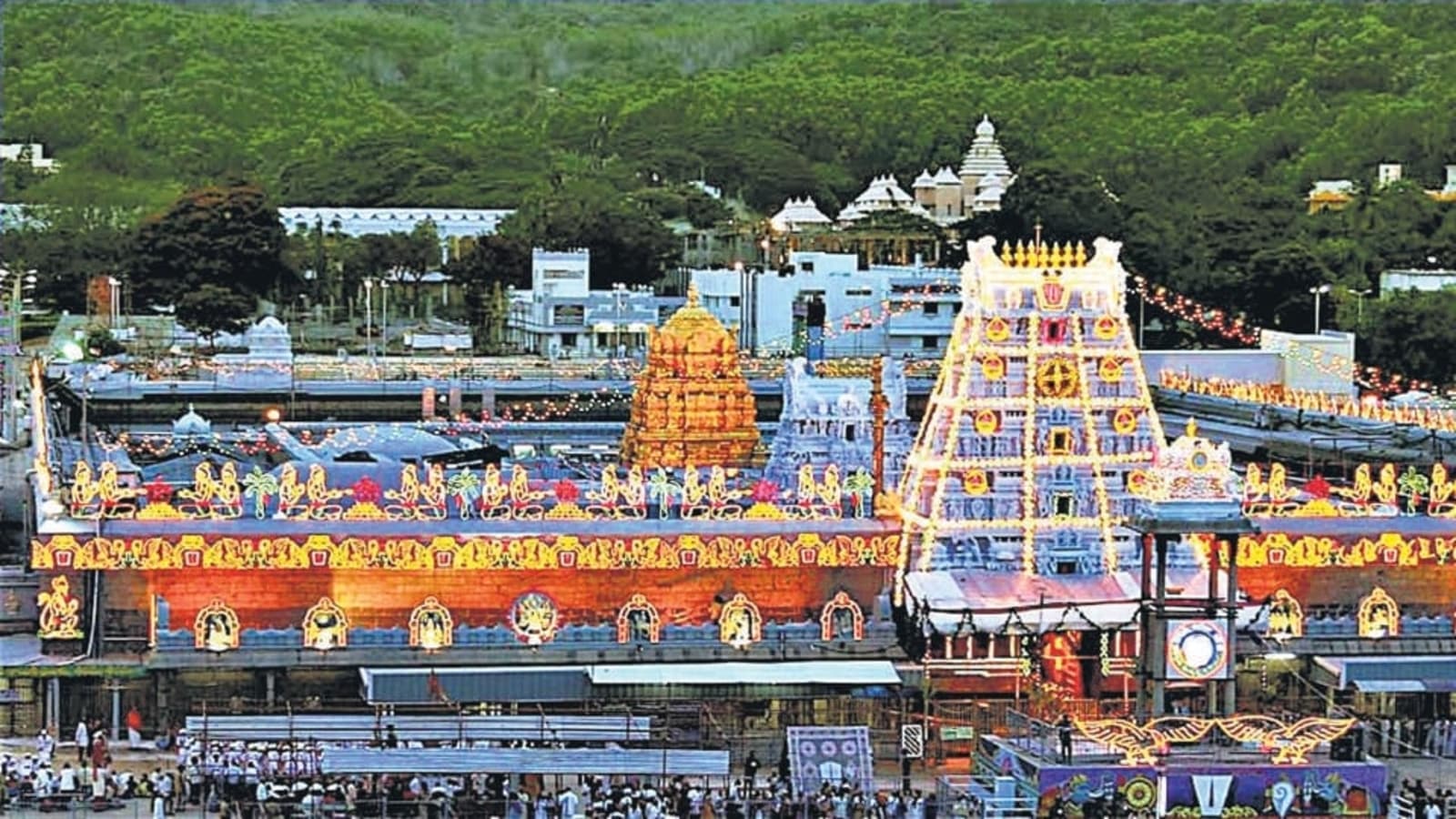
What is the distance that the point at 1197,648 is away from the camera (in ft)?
79.6

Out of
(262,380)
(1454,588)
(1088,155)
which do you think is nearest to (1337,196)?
(1088,155)

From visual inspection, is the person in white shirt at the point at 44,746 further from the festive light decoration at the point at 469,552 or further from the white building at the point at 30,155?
the white building at the point at 30,155

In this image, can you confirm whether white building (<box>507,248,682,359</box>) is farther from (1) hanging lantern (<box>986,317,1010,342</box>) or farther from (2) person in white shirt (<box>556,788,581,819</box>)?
(2) person in white shirt (<box>556,788,581,819</box>)

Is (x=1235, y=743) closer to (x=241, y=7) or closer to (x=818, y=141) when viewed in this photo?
(x=818, y=141)

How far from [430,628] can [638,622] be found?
185 cm

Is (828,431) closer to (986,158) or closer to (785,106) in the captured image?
(986,158)

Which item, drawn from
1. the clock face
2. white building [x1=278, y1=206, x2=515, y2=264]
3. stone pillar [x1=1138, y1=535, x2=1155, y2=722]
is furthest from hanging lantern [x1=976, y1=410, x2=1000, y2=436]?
white building [x1=278, y1=206, x2=515, y2=264]

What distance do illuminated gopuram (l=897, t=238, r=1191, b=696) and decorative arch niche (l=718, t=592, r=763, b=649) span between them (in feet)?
4.45

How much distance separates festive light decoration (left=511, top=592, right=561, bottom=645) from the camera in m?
27.4

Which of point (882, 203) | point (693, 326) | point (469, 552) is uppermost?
point (882, 203)

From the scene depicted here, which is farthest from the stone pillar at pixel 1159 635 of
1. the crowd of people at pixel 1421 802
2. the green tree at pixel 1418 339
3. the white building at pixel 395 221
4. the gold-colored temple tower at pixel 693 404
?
the white building at pixel 395 221

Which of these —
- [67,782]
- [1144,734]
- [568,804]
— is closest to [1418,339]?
[1144,734]

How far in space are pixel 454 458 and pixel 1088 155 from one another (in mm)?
52364

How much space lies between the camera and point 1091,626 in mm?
26703
